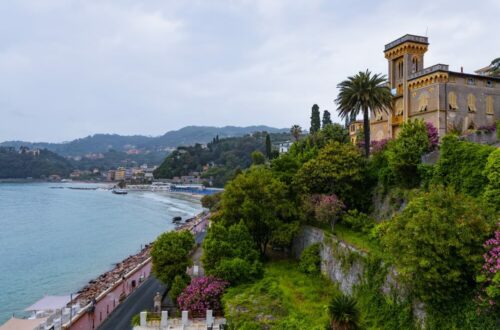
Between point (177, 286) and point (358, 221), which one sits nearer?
point (177, 286)

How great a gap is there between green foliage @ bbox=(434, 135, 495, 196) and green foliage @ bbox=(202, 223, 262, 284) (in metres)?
11.5

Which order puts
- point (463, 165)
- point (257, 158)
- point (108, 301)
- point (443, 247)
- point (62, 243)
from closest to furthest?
1. point (443, 247)
2. point (463, 165)
3. point (108, 301)
4. point (62, 243)
5. point (257, 158)

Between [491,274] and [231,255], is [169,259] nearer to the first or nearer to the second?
[231,255]

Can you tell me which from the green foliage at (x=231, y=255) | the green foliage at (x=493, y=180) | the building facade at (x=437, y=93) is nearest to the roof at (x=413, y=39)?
the building facade at (x=437, y=93)

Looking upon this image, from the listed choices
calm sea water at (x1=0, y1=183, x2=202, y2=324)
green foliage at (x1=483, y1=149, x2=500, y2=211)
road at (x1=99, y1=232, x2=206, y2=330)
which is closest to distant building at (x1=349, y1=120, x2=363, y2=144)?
road at (x1=99, y1=232, x2=206, y2=330)

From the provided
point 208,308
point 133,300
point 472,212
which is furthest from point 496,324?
point 133,300

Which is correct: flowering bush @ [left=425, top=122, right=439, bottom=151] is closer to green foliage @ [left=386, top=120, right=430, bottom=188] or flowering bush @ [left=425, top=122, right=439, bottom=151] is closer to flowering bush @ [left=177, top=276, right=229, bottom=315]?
green foliage @ [left=386, top=120, right=430, bottom=188]

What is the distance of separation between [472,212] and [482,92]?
23.2 m

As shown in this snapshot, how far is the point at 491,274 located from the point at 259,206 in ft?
54.4

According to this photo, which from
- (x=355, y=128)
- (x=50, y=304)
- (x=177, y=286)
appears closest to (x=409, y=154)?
(x=177, y=286)

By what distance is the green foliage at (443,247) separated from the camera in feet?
38.5

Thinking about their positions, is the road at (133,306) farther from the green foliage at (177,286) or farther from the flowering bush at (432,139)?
the flowering bush at (432,139)

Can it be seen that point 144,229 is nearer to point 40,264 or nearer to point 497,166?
point 40,264

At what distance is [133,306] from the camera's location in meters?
24.8
